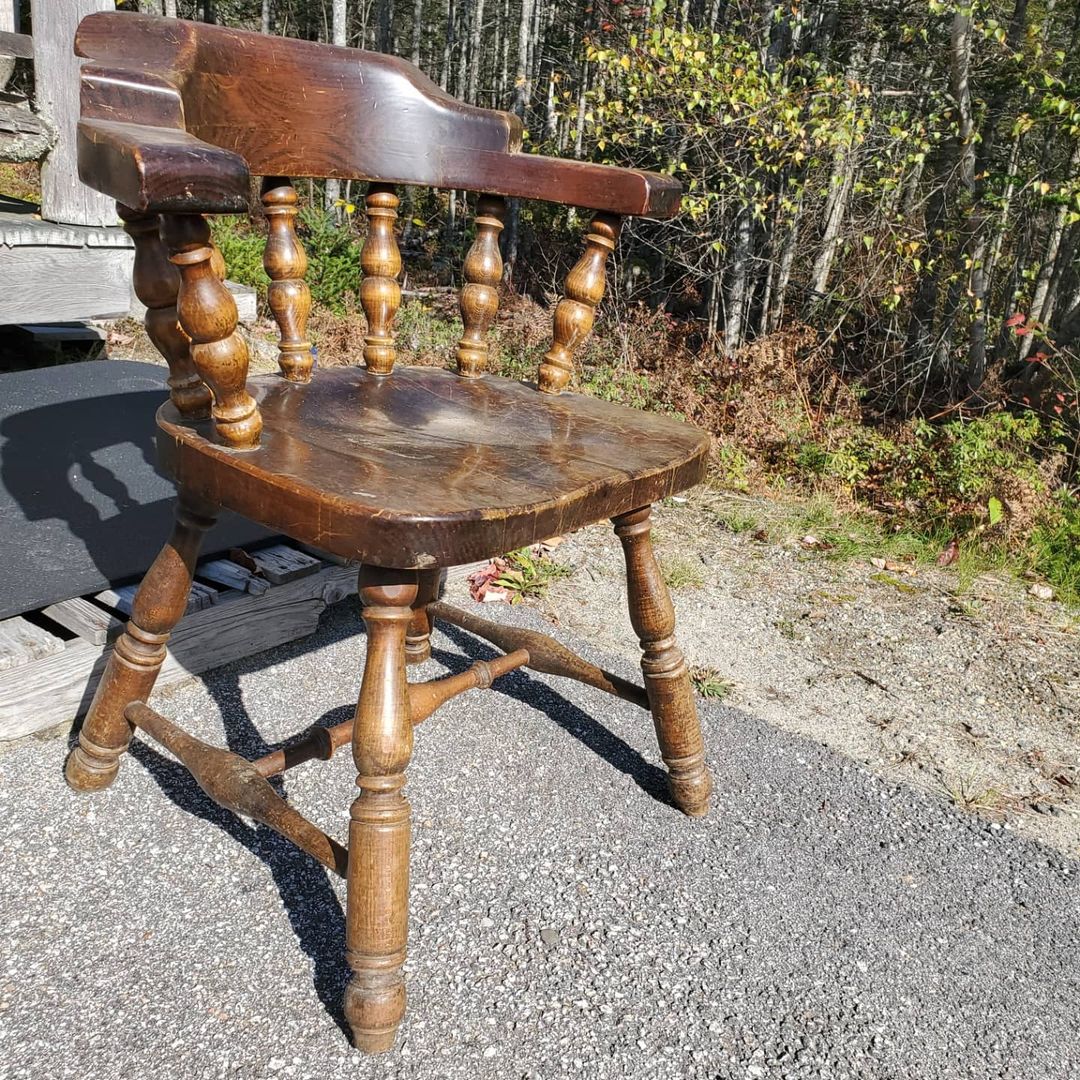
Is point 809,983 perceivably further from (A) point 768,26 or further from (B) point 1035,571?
(A) point 768,26

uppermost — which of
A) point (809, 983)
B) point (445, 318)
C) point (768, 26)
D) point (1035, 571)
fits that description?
point (768, 26)

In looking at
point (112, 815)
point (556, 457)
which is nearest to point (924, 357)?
point (556, 457)

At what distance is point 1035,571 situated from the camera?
11.2ft

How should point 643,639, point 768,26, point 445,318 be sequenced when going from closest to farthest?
point 643,639
point 768,26
point 445,318

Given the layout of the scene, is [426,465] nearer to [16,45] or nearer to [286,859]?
[286,859]

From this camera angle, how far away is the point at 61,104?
131 inches

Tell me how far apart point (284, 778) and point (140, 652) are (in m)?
0.42

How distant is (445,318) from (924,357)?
4085mm

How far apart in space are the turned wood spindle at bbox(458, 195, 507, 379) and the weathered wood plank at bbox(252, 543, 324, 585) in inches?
27.5

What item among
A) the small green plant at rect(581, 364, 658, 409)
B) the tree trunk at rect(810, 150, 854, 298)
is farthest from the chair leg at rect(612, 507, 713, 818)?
the tree trunk at rect(810, 150, 854, 298)

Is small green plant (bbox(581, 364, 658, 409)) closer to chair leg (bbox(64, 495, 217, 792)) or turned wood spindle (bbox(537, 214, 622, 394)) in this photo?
turned wood spindle (bbox(537, 214, 622, 394))

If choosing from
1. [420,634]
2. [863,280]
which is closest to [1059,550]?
[863,280]

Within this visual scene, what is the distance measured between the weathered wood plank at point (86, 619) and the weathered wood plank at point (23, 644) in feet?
0.15

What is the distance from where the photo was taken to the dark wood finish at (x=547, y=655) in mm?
1888
